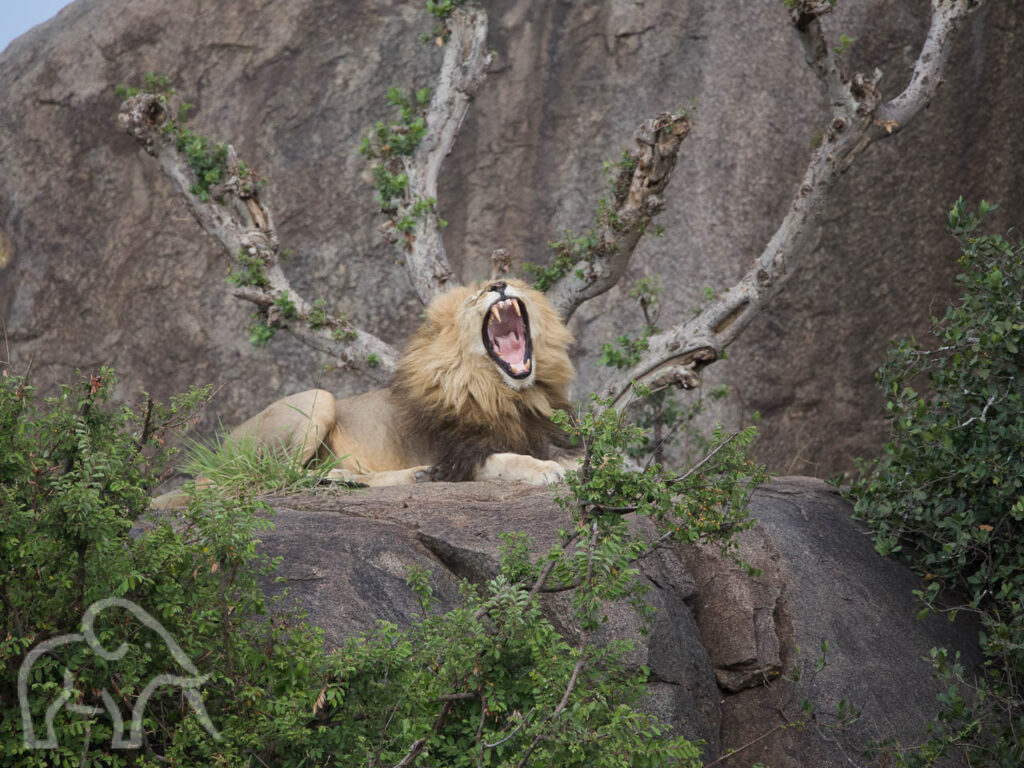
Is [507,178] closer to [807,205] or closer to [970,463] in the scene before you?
[807,205]

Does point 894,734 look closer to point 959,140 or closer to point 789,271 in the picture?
point 789,271

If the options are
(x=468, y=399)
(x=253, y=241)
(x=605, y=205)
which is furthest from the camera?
(x=253, y=241)

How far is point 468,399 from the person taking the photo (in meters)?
6.09

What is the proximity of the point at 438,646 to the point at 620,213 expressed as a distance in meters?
3.85

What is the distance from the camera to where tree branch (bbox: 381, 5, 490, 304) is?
724 cm

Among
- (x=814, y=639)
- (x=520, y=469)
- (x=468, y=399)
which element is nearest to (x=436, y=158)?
(x=468, y=399)

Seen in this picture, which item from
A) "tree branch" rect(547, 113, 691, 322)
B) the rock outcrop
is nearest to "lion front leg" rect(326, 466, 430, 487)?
the rock outcrop

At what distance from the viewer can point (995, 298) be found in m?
5.01

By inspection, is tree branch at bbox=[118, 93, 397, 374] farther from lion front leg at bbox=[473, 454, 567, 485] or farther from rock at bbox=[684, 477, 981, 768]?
rock at bbox=[684, 477, 981, 768]

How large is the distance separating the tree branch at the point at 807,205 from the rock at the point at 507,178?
2269 millimetres

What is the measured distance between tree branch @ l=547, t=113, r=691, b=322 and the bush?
5.69ft

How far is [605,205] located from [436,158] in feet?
3.54

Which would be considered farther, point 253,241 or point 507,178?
point 507,178

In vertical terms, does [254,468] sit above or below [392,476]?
above
